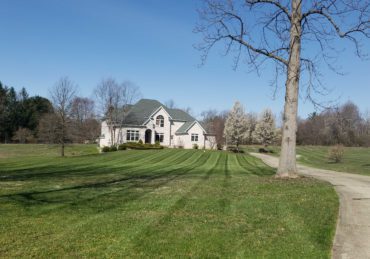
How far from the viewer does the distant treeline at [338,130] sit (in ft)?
276

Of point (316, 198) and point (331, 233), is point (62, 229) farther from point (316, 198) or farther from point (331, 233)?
point (316, 198)

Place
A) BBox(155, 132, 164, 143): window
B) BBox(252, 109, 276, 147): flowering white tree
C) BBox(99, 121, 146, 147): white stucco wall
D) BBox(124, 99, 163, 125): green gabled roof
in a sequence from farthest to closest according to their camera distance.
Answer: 1. BBox(252, 109, 276, 147): flowering white tree
2. BBox(155, 132, 164, 143): window
3. BBox(124, 99, 163, 125): green gabled roof
4. BBox(99, 121, 146, 147): white stucco wall

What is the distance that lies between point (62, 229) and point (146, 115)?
52.6 metres

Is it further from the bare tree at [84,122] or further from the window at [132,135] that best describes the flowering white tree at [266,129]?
the bare tree at [84,122]

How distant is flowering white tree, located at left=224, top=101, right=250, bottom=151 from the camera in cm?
6253

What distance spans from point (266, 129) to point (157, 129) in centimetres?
2131

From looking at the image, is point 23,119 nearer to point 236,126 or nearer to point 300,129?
point 236,126

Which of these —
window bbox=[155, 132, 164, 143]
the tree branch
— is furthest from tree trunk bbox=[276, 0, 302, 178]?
window bbox=[155, 132, 164, 143]

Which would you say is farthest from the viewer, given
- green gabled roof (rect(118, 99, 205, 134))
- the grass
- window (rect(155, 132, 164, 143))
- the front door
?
window (rect(155, 132, 164, 143))

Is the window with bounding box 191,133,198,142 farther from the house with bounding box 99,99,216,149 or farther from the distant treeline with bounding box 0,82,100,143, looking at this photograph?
the distant treeline with bounding box 0,82,100,143

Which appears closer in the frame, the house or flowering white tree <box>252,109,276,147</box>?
the house

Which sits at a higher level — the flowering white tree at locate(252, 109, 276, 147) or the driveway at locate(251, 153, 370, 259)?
the flowering white tree at locate(252, 109, 276, 147)

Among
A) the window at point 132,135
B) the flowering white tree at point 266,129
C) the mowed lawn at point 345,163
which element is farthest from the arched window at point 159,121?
the mowed lawn at point 345,163

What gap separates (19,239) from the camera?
5.52m
